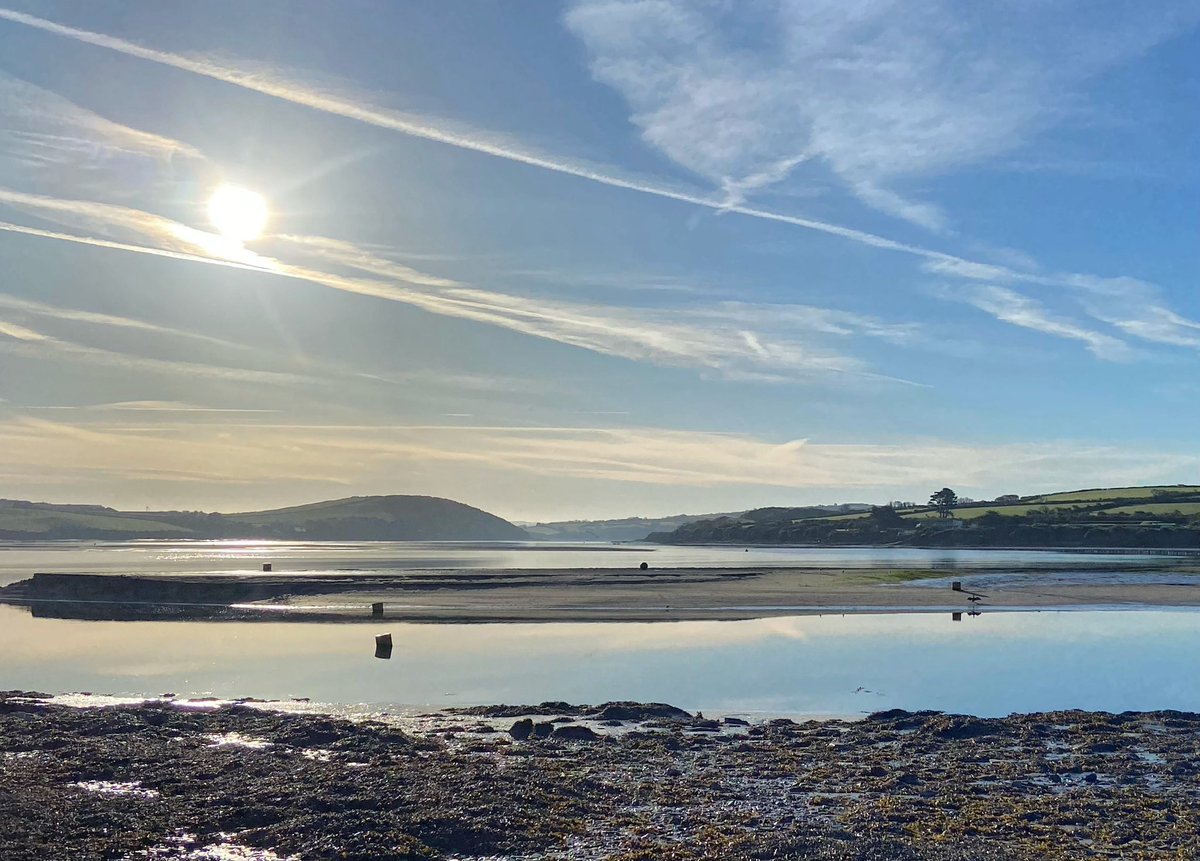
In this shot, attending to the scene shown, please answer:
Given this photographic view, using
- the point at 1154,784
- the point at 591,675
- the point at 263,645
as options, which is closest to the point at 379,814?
the point at 1154,784

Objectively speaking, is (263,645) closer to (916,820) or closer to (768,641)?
(768,641)

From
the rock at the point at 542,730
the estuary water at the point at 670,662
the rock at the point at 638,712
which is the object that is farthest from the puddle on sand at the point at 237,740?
the rock at the point at 638,712

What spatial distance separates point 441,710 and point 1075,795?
15109mm

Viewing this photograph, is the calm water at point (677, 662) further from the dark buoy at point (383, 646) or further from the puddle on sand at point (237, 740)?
the puddle on sand at point (237, 740)

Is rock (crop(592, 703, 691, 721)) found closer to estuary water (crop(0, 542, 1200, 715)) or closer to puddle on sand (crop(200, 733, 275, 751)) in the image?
estuary water (crop(0, 542, 1200, 715))

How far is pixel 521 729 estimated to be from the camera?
21.7 m

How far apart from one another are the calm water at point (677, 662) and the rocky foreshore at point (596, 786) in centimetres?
414

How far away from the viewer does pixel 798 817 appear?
49.4 ft

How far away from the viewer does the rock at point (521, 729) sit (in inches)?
842

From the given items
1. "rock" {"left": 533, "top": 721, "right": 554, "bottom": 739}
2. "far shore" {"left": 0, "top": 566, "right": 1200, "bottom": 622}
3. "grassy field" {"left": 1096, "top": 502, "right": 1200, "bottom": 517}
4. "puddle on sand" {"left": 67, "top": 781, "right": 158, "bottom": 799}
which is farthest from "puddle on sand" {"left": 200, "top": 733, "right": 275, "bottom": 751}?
"grassy field" {"left": 1096, "top": 502, "right": 1200, "bottom": 517}

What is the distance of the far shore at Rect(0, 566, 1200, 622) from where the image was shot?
180 feet

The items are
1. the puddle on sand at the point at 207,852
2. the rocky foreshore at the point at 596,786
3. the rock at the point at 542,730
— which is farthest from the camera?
the rock at the point at 542,730

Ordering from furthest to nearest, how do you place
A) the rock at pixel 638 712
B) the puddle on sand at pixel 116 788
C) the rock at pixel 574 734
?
the rock at pixel 638 712, the rock at pixel 574 734, the puddle on sand at pixel 116 788

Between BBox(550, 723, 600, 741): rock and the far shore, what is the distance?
97.3 ft
